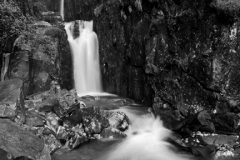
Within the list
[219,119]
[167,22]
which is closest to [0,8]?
[167,22]

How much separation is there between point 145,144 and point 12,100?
552cm

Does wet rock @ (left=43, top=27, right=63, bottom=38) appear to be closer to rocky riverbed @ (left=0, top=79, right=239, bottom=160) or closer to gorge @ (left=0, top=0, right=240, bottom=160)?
gorge @ (left=0, top=0, right=240, bottom=160)

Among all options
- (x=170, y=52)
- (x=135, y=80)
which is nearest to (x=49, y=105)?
(x=135, y=80)

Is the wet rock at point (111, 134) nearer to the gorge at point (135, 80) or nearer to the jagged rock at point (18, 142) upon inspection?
the gorge at point (135, 80)

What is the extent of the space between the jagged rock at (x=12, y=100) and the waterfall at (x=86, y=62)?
772 centimetres

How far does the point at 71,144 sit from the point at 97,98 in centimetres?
605

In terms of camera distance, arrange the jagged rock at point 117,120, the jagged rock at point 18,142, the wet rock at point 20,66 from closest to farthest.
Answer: the jagged rock at point 18,142, the jagged rock at point 117,120, the wet rock at point 20,66

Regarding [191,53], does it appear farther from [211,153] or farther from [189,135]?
[211,153]

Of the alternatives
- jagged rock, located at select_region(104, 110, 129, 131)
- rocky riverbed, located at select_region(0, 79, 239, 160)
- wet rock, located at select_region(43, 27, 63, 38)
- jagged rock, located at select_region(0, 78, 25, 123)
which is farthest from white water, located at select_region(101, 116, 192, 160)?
wet rock, located at select_region(43, 27, 63, 38)

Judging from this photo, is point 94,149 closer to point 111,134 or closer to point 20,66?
point 111,134

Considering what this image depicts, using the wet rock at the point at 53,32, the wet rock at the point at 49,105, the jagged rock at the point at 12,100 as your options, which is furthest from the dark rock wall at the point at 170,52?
the jagged rock at the point at 12,100

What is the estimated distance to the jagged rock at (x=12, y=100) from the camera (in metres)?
7.91

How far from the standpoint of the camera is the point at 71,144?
8812 millimetres

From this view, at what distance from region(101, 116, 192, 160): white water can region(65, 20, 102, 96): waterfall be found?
264 inches
